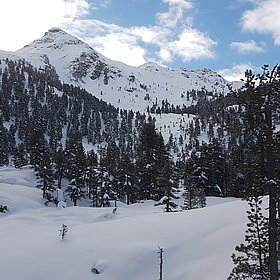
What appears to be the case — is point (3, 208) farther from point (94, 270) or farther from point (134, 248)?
point (134, 248)

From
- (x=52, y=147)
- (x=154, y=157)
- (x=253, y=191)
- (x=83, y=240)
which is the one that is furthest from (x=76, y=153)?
(x=52, y=147)

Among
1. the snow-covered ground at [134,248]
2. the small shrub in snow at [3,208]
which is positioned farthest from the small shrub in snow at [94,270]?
the small shrub in snow at [3,208]

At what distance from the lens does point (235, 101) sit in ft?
39.0

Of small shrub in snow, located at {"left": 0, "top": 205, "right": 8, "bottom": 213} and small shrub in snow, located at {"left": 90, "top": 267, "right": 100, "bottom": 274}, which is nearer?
small shrub in snow, located at {"left": 90, "top": 267, "right": 100, "bottom": 274}

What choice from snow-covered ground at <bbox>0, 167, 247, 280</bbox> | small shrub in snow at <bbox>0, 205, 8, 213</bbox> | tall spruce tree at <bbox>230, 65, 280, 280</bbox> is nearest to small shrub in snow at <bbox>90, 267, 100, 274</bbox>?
snow-covered ground at <bbox>0, 167, 247, 280</bbox>

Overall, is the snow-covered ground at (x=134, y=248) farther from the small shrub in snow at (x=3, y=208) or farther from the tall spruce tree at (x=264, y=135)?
the small shrub in snow at (x=3, y=208)

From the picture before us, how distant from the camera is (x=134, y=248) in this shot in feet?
71.7

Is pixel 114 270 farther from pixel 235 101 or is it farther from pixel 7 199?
pixel 7 199

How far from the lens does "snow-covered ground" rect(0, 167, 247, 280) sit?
1934 cm

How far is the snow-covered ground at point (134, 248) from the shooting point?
19344mm

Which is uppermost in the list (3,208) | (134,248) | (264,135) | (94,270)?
(264,135)

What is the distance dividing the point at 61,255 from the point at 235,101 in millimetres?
16242

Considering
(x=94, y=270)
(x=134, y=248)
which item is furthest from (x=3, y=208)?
(x=134, y=248)

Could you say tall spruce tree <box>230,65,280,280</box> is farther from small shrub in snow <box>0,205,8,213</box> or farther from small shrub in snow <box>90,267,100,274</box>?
small shrub in snow <box>0,205,8,213</box>
